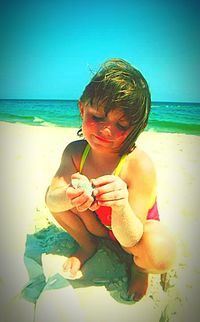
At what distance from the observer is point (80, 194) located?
101cm

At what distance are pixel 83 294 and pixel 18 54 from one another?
79cm

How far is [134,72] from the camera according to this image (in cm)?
105

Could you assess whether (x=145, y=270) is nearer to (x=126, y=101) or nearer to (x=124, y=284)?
(x=124, y=284)

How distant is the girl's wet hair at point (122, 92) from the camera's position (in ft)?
3.32

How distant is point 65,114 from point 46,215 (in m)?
0.33

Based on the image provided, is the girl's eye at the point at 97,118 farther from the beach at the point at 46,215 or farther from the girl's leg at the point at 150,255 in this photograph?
the girl's leg at the point at 150,255

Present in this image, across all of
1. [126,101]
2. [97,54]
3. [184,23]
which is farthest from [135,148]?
[184,23]

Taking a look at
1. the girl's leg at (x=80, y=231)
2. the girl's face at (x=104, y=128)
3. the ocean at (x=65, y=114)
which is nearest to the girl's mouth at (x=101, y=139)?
the girl's face at (x=104, y=128)

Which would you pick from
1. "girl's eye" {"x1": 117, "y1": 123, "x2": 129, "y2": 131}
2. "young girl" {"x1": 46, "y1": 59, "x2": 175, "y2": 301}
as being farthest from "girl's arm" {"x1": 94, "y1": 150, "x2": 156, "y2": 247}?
"girl's eye" {"x1": 117, "y1": 123, "x2": 129, "y2": 131}

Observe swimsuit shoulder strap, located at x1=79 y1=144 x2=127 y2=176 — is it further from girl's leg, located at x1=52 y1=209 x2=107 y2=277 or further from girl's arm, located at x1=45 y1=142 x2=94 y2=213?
girl's leg, located at x1=52 y1=209 x2=107 y2=277

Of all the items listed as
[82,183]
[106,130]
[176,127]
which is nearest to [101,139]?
[106,130]

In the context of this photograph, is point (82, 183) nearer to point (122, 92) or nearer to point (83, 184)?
point (83, 184)

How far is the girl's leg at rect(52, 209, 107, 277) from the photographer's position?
118 centimetres

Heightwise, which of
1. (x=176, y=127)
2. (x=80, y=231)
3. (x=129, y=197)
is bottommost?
(x=80, y=231)
